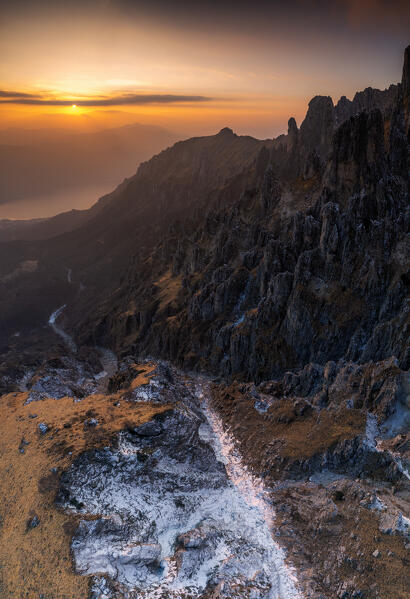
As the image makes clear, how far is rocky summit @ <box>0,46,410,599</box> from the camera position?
3712cm

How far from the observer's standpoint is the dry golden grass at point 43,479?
34031 mm

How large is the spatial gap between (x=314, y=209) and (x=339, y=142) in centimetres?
1558

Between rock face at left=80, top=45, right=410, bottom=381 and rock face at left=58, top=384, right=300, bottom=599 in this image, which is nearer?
rock face at left=58, top=384, right=300, bottom=599

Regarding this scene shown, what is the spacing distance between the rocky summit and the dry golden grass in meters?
0.21

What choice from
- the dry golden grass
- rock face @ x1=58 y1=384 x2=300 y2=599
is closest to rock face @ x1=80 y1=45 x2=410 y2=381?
the dry golden grass

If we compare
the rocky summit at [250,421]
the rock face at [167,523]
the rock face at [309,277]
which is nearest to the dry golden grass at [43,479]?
the rocky summit at [250,421]

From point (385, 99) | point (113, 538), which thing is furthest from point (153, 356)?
point (385, 99)

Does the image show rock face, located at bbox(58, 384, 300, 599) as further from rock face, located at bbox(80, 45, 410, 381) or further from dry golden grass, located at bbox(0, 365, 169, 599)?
rock face, located at bbox(80, 45, 410, 381)

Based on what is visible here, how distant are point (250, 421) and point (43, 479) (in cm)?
3225

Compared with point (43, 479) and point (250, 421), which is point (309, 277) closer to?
point (250, 421)

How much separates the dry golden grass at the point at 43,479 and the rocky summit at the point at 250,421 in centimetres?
21

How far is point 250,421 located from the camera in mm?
62656

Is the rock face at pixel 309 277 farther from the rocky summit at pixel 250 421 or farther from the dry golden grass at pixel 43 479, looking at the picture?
the dry golden grass at pixel 43 479

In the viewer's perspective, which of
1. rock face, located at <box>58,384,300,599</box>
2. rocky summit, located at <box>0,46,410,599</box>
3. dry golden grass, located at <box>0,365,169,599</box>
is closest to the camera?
dry golden grass, located at <box>0,365,169,599</box>
